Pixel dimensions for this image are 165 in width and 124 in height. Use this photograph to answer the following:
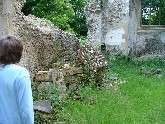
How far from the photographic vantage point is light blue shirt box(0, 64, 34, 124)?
303 cm

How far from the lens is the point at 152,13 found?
1652 cm

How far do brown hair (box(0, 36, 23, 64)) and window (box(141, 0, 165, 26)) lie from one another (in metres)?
13.6

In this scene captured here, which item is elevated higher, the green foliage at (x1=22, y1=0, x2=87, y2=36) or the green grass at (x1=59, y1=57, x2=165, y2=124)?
the green foliage at (x1=22, y1=0, x2=87, y2=36)

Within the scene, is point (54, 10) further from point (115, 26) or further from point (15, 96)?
point (15, 96)

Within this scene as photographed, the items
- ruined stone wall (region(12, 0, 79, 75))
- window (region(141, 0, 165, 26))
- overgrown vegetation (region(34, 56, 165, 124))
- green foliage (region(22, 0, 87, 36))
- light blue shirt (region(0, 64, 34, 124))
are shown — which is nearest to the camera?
light blue shirt (region(0, 64, 34, 124))

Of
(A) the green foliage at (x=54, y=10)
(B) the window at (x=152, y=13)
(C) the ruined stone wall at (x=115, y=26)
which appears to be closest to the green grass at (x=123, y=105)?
(C) the ruined stone wall at (x=115, y=26)


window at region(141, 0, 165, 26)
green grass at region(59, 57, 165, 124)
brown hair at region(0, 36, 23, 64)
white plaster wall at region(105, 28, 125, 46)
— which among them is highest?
window at region(141, 0, 165, 26)

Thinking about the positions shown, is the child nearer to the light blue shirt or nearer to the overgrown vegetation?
the light blue shirt

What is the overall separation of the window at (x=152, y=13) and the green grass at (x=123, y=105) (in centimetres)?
601

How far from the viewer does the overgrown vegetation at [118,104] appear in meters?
6.59

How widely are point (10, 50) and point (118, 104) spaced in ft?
15.8

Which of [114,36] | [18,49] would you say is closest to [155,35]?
[114,36]

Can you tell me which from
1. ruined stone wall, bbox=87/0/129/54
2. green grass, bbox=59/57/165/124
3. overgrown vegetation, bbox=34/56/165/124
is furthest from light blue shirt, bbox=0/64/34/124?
ruined stone wall, bbox=87/0/129/54

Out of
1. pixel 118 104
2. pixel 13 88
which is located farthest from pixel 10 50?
pixel 118 104
